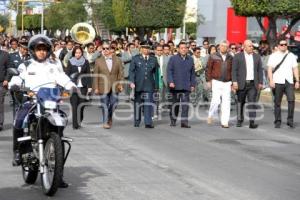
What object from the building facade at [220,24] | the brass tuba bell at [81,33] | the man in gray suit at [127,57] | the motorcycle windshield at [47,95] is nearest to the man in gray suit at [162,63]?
the man in gray suit at [127,57]

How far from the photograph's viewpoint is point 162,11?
42188mm

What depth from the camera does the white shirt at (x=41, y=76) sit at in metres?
9.30

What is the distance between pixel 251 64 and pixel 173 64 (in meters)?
1.59

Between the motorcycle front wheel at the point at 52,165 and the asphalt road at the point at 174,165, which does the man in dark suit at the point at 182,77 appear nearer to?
the asphalt road at the point at 174,165

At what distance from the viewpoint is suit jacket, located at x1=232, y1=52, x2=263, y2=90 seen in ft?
55.0

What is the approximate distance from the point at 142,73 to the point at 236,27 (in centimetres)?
4463

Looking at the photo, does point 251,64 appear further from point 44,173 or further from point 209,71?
point 44,173

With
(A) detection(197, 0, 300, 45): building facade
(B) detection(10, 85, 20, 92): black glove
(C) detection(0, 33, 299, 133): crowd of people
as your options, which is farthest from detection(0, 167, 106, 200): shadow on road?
(A) detection(197, 0, 300, 45): building facade

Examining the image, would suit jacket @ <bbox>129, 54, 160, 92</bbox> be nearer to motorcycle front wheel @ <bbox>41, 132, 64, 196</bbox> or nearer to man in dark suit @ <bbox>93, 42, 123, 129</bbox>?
man in dark suit @ <bbox>93, 42, 123, 129</bbox>

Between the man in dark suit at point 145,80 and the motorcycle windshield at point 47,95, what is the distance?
24.6ft

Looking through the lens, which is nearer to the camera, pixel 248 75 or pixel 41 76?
pixel 41 76

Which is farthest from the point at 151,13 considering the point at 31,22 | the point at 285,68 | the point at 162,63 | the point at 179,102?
the point at 31,22

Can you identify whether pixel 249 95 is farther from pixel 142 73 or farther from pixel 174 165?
pixel 174 165

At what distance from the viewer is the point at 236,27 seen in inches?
2384
